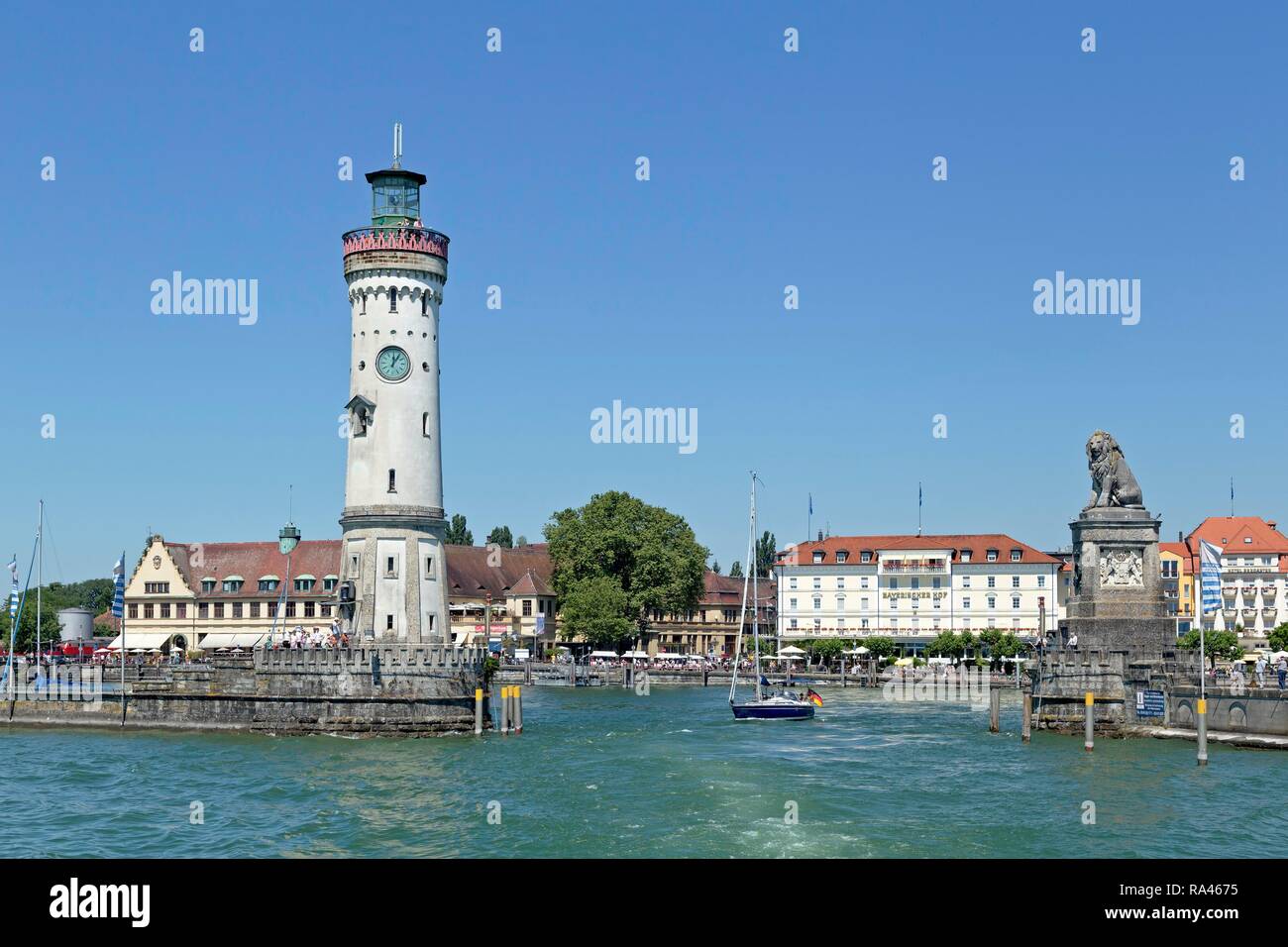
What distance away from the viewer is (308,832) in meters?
37.9

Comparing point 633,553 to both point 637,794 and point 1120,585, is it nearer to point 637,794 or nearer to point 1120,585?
point 1120,585

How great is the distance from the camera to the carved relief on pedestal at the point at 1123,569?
68.8m

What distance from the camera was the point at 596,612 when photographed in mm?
129000

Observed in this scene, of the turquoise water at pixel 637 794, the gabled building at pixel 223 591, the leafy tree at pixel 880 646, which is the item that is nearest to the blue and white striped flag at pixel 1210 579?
the turquoise water at pixel 637 794

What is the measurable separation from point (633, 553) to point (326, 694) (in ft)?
234

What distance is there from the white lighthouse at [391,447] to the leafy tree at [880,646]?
65.1 m

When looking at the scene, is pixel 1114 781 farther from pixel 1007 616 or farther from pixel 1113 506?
pixel 1007 616

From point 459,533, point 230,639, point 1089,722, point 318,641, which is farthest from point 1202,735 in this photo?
point 459,533

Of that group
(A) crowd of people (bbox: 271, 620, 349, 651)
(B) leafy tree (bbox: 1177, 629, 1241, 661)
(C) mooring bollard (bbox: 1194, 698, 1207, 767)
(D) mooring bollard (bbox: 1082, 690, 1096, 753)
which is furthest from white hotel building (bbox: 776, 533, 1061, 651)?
(C) mooring bollard (bbox: 1194, 698, 1207, 767)

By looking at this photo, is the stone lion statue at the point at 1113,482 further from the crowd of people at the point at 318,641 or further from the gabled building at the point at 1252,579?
the gabled building at the point at 1252,579
